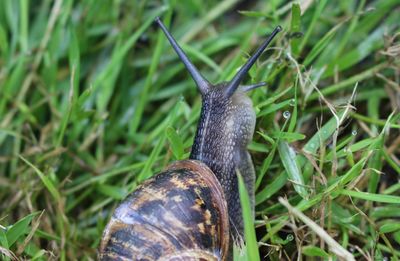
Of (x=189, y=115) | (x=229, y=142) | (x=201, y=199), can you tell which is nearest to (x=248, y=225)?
(x=201, y=199)

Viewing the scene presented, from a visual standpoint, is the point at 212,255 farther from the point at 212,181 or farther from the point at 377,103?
the point at 377,103

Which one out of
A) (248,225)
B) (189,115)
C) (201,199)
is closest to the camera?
(248,225)

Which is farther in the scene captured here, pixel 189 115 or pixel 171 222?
pixel 189 115

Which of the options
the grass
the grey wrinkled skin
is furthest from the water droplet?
the grey wrinkled skin

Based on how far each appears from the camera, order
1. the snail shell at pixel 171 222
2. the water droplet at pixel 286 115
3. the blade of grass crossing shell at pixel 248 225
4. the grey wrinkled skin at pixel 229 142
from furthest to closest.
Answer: the water droplet at pixel 286 115 → the grey wrinkled skin at pixel 229 142 → the snail shell at pixel 171 222 → the blade of grass crossing shell at pixel 248 225

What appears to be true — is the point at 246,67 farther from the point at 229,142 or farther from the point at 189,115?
the point at 189,115

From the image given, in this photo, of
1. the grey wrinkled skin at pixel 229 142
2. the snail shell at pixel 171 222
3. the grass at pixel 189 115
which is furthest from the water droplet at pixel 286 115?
the snail shell at pixel 171 222

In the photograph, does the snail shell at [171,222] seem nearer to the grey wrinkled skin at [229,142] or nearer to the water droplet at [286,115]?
the grey wrinkled skin at [229,142]
